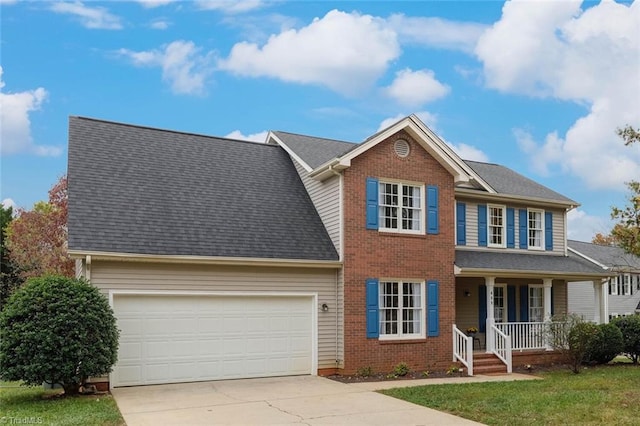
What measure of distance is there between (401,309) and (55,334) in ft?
28.5

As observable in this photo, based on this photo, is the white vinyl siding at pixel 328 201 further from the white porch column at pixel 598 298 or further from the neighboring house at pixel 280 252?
the white porch column at pixel 598 298

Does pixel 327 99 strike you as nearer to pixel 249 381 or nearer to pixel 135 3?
pixel 135 3

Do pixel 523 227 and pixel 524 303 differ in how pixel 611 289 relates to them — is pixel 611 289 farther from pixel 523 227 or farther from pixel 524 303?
pixel 523 227

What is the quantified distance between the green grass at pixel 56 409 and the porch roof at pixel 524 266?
10141mm

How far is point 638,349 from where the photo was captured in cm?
1881

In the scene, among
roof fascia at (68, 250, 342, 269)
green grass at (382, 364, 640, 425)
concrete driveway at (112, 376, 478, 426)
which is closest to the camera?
concrete driveway at (112, 376, 478, 426)

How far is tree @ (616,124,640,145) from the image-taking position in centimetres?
1511

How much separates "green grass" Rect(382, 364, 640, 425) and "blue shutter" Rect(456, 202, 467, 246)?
509 cm

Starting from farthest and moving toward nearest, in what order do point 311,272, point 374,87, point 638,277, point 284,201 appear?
point 638,277
point 374,87
point 284,201
point 311,272

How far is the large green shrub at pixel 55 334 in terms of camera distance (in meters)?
10.9

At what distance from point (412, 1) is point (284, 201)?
248 inches

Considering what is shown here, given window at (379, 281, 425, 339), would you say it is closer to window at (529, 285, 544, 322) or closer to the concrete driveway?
the concrete driveway

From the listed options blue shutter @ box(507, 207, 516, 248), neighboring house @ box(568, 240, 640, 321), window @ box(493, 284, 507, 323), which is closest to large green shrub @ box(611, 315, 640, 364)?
window @ box(493, 284, 507, 323)

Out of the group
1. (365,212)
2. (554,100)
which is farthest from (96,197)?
(554,100)
